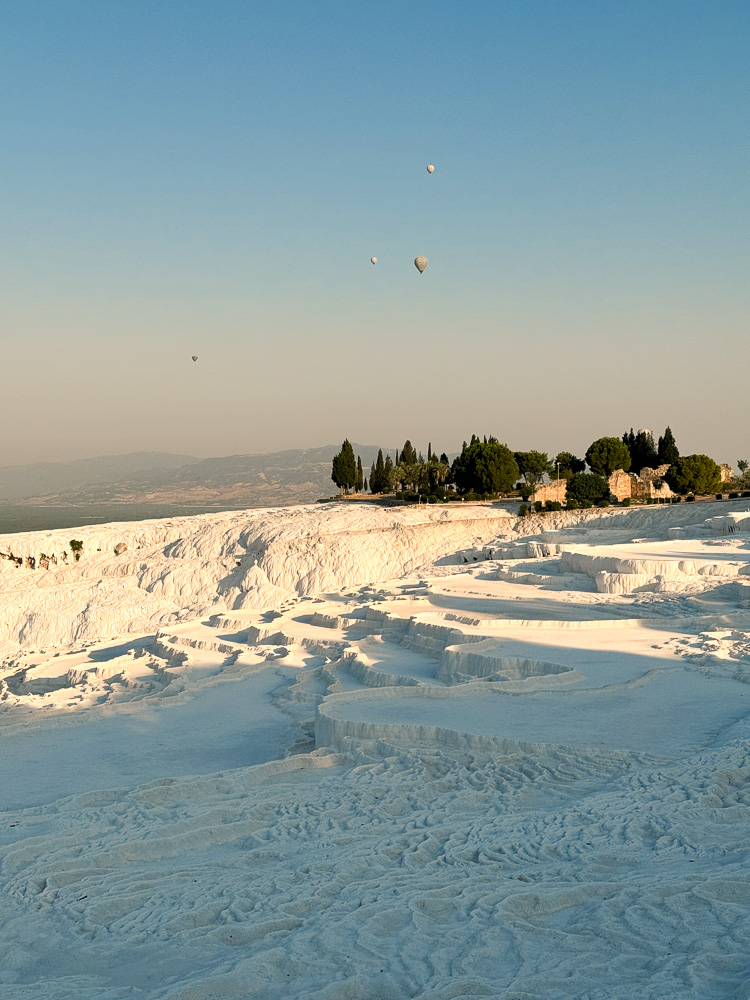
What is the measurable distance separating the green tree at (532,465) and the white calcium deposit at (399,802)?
137 ft

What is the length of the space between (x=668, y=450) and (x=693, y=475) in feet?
21.1

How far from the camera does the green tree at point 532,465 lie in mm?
63594

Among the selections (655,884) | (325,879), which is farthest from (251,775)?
(655,884)

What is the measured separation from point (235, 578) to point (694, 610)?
2227 cm

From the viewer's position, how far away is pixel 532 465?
64.1 meters

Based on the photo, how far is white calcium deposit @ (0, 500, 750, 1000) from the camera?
17.4ft

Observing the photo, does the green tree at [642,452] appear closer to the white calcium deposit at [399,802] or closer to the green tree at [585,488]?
the green tree at [585,488]

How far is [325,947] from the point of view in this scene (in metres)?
5.46

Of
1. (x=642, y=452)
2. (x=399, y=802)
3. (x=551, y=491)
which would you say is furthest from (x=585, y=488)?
(x=399, y=802)

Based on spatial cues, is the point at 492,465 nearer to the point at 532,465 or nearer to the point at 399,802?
the point at 532,465

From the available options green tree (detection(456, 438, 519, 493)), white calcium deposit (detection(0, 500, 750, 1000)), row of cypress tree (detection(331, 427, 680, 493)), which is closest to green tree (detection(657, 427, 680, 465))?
row of cypress tree (detection(331, 427, 680, 493))

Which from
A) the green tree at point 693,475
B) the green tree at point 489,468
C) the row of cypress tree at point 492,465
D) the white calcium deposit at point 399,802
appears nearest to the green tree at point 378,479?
the row of cypress tree at point 492,465

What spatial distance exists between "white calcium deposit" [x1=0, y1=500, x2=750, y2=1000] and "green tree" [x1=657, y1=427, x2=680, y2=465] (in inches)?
1716

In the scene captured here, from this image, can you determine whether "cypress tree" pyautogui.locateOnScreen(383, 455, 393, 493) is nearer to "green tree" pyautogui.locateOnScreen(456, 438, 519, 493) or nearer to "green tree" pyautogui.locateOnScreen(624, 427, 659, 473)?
"green tree" pyautogui.locateOnScreen(456, 438, 519, 493)
